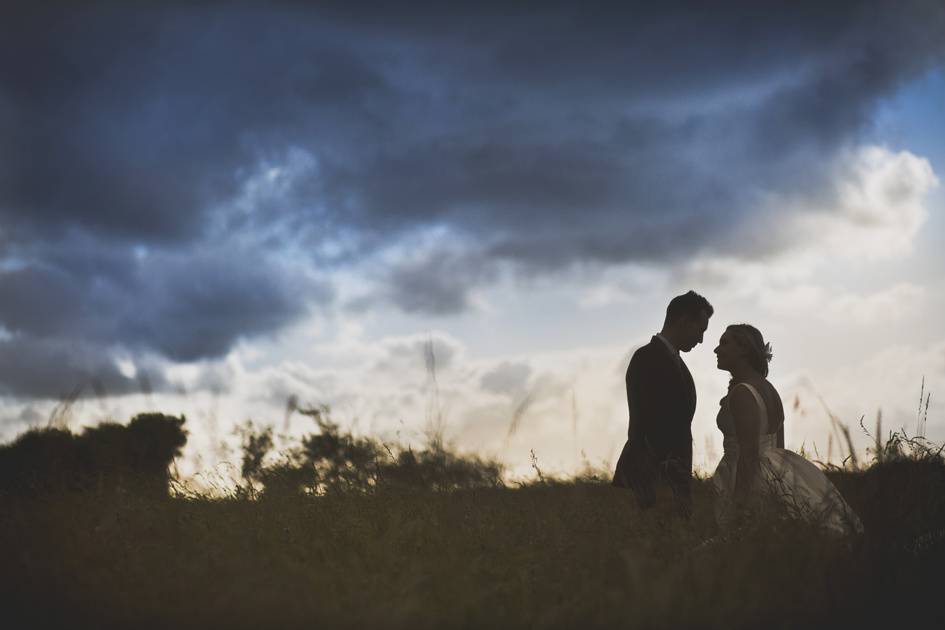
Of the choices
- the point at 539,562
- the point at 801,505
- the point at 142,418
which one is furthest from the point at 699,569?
the point at 142,418

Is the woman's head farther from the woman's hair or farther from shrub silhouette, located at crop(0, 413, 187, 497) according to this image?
shrub silhouette, located at crop(0, 413, 187, 497)

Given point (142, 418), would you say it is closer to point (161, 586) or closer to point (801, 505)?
point (161, 586)

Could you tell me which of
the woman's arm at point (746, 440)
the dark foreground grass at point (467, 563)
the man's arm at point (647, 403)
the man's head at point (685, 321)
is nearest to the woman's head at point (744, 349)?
the man's head at point (685, 321)

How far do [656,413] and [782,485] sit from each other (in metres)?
1.06

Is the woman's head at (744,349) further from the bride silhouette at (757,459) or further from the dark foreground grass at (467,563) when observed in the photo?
the dark foreground grass at (467,563)

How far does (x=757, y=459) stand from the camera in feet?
20.3

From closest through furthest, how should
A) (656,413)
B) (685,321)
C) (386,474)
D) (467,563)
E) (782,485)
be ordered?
(467,563) < (782,485) < (656,413) < (685,321) < (386,474)

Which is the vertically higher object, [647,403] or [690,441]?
[647,403]

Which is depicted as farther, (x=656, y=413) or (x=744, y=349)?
(x=744, y=349)

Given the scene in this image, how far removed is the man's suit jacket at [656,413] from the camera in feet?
20.5

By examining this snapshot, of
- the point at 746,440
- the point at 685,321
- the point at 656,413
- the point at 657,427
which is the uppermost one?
the point at 685,321

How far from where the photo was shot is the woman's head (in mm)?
6648

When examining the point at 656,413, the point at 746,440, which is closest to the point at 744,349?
the point at 746,440

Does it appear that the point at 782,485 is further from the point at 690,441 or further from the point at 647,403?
the point at 647,403
